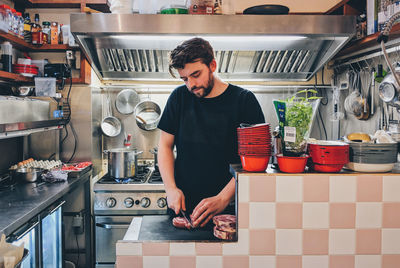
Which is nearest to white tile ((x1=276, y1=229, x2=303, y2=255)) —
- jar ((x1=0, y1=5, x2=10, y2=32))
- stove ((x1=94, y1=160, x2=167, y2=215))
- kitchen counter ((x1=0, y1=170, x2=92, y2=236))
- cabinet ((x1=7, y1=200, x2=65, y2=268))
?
kitchen counter ((x1=0, y1=170, x2=92, y2=236))

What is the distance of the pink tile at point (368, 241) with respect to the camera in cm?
119

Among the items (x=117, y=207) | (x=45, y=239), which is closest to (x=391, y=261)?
(x=117, y=207)

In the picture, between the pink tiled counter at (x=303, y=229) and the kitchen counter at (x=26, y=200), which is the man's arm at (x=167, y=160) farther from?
the kitchen counter at (x=26, y=200)

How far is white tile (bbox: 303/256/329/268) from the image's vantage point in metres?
1.20

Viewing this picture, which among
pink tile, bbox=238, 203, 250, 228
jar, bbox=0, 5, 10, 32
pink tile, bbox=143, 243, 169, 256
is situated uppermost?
jar, bbox=0, 5, 10, 32

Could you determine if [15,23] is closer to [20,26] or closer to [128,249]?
[20,26]

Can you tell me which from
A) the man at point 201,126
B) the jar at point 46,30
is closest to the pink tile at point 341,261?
the man at point 201,126

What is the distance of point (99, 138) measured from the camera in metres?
3.42

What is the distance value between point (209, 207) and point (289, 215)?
357mm

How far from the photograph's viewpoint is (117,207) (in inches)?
109

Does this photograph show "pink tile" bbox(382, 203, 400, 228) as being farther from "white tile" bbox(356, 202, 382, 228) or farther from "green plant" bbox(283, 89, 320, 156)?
"green plant" bbox(283, 89, 320, 156)

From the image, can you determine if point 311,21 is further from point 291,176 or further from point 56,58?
point 56,58

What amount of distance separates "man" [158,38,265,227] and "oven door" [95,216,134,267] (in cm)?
112

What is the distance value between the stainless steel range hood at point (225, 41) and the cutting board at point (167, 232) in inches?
57.8
